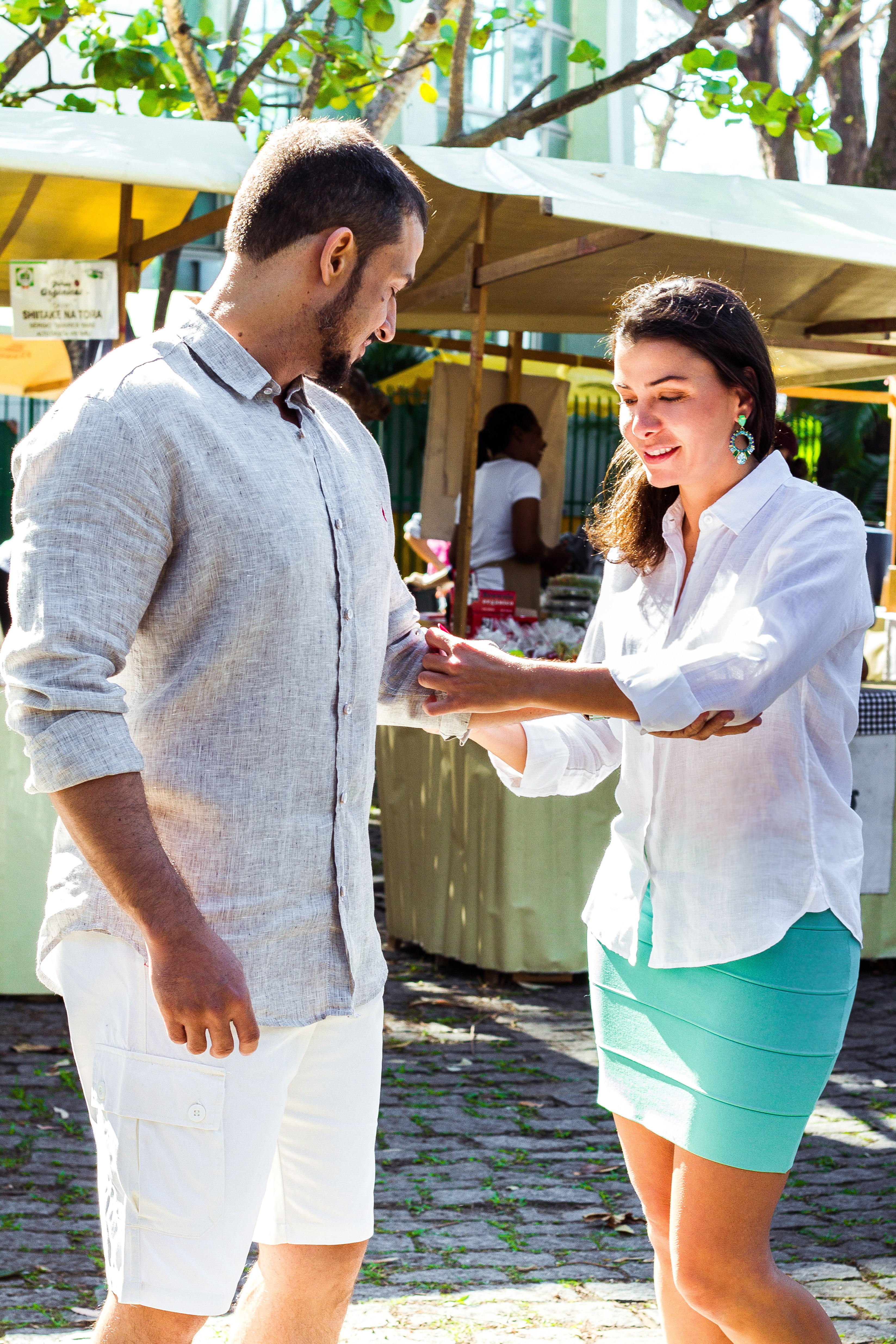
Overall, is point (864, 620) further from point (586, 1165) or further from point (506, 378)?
point (506, 378)

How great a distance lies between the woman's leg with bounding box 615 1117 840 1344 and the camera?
2096 millimetres

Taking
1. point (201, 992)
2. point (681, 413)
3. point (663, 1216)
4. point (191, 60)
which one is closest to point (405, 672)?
point (681, 413)

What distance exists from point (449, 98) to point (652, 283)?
6442 mm

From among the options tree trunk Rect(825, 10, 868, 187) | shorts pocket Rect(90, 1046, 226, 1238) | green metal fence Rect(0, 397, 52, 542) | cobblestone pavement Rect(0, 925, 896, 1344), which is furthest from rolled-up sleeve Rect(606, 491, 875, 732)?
tree trunk Rect(825, 10, 868, 187)

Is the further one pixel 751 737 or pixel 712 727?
pixel 751 737

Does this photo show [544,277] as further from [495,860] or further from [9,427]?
[9,427]

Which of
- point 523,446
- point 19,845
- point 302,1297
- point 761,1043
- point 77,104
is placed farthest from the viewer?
point 77,104

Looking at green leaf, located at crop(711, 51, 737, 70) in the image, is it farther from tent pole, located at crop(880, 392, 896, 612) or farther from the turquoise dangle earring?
the turquoise dangle earring

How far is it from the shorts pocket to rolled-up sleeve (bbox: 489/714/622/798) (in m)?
0.94

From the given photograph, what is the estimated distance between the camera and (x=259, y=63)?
7.76 metres

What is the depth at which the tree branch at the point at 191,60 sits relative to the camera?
719 cm

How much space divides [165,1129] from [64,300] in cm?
487

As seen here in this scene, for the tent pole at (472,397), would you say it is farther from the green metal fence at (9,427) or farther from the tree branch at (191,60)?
the green metal fence at (9,427)

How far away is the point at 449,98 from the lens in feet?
27.1
